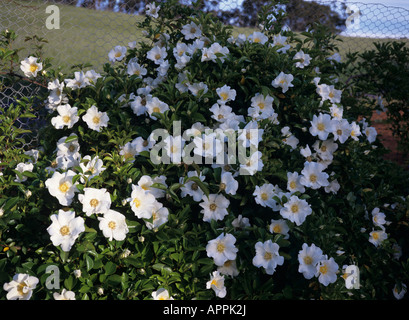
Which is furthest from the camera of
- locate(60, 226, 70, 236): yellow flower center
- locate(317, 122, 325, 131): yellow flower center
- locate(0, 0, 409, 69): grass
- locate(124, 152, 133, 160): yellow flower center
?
locate(0, 0, 409, 69): grass

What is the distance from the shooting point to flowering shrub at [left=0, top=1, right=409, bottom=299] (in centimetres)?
136

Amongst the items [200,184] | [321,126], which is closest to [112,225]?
[200,184]

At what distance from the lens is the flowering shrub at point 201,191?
1.36 metres

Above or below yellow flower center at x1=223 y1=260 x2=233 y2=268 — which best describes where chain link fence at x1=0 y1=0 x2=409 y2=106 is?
above

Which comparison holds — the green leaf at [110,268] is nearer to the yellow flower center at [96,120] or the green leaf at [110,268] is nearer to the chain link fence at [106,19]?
the yellow flower center at [96,120]

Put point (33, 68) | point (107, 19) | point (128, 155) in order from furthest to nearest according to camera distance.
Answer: point (107, 19)
point (33, 68)
point (128, 155)

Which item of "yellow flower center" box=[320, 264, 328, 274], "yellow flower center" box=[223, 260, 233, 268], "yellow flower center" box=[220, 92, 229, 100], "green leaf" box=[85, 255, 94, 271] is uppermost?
"yellow flower center" box=[220, 92, 229, 100]

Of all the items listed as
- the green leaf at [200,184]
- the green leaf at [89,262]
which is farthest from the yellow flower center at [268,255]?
the green leaf at [89,262]

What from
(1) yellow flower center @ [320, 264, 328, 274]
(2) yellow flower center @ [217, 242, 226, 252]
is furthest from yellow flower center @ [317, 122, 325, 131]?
(2) yellow flower center @ [217, 242, 226, 252]

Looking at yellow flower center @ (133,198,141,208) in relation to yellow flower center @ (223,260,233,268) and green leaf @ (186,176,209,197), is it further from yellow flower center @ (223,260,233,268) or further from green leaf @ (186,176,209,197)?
yellow flower center @ (223,260,233,268)

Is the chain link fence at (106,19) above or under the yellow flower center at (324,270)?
above

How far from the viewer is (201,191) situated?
1.51m

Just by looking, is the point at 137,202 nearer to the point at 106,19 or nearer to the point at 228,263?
the point at 228,263
